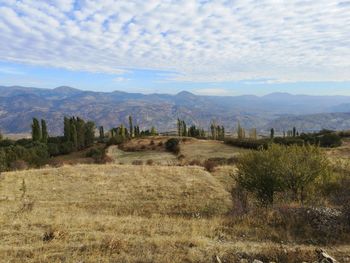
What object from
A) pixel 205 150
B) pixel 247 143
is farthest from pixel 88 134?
pixel 247 143

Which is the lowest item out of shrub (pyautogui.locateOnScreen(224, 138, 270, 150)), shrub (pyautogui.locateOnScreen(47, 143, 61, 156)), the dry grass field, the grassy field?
shrub (pyautogui.locateOnScreen(47, 143, 61, 156))

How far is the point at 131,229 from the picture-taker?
42.5 ft

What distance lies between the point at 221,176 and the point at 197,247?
21532 millimetres

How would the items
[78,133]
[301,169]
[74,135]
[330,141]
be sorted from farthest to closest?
[78,133] → [74,135] → [330,141] → [301,169]

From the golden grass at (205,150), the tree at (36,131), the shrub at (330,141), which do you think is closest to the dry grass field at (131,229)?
the golden grass at (205,150)

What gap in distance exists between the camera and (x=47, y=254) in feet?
32.2

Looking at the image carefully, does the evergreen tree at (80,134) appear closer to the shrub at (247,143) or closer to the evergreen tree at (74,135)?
the evergreen tree at (74,135)

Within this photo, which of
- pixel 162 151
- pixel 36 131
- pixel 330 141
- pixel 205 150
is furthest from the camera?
pixel 36 131

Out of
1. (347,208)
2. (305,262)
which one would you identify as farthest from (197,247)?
(347,208)

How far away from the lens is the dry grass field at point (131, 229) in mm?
9734

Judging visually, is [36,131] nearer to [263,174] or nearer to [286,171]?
[263,174]

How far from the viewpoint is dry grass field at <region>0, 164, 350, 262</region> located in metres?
9.73

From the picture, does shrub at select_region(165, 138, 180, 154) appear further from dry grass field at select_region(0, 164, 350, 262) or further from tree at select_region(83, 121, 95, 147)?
dry grass field at select_region(0, 164, 350, 262)

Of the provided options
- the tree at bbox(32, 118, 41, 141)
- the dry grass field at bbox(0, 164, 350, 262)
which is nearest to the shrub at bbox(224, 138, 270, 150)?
the dry grass field at bbox(0, 164, 350, 262)
